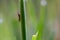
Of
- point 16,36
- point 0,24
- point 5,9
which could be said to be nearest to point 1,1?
point 5,9

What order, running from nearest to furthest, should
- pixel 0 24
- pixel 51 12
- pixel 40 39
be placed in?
pixel 40 39
pixel 0 24
pixel 51 12

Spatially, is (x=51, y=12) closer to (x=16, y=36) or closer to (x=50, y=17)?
(x=50, y=17)

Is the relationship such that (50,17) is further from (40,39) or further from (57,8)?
(40,39)

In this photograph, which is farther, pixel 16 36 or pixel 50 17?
pixel 50 17

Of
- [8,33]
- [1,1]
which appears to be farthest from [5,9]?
[8,33]

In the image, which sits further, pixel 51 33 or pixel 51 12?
pixel 51 12

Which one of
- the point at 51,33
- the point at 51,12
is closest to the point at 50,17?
the point at 51,12

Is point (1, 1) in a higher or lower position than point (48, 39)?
higher

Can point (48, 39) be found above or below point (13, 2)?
below

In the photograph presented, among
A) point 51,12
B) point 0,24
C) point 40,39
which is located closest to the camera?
point 40,39
